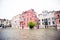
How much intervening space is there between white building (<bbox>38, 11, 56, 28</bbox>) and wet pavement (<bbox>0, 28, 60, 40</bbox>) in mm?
91

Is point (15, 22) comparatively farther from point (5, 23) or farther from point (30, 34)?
point (30, 34)

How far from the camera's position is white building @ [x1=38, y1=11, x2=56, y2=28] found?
6.00 ft

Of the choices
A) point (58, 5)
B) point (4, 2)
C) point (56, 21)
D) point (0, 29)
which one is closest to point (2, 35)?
point (0, 29)

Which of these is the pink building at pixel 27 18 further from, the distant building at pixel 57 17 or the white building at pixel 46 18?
the distant building at pixel 57 17

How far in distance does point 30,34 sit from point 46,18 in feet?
1.12

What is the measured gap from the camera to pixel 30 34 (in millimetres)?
1794

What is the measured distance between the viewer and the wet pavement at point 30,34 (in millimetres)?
1785

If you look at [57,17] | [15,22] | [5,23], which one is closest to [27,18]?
[15,22]

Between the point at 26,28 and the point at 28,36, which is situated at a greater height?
the point at 26,28

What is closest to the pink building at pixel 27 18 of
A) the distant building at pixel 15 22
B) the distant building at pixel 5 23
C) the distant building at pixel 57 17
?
the distant building at pixel 15 22

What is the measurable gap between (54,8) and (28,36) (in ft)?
1.90

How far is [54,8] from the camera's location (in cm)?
186

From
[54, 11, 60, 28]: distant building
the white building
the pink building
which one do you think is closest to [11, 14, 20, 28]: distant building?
the pink building

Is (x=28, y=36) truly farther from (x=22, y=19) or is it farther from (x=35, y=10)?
(x=35, y=10)
